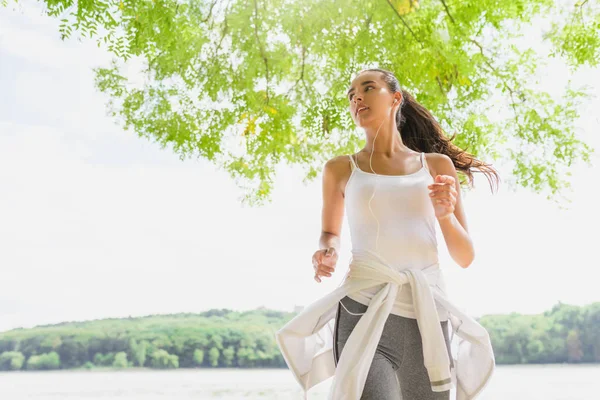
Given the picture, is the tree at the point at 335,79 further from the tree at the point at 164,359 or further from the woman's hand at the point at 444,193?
the woman's hand at the point at 444,193

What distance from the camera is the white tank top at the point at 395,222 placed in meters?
1.57

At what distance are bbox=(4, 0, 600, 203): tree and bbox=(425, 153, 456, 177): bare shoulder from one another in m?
1.66

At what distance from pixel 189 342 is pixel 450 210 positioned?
376cm

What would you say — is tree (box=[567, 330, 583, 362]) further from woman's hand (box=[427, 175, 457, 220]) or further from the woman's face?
woman's hand (box=[427, 175, 457, 220])

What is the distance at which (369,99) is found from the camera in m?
1.69

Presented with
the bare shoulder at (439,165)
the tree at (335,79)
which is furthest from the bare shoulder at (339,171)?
the tree at (335,79)

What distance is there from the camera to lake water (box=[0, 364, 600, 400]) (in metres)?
4.42

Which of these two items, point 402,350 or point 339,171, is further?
point 339,171

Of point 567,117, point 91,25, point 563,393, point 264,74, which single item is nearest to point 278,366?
point 563,393

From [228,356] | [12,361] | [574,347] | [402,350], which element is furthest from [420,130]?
[12,361]

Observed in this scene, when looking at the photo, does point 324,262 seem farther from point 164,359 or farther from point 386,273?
point 164,359

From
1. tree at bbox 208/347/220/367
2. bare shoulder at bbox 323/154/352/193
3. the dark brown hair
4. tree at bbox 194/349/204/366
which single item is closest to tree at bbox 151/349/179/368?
tree at bbox 194/349/204/366

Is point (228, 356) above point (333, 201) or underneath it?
underneath

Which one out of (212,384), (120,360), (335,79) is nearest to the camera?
(335,79)
